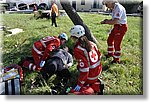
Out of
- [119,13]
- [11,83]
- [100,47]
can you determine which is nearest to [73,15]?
[100,47]

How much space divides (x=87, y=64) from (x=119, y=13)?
70 cm

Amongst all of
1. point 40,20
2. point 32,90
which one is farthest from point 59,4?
point 32,90

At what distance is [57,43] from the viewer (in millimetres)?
2922

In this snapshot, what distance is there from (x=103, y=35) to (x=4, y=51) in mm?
1186

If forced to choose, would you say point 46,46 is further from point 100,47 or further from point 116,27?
point 116,27

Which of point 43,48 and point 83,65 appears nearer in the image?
point 83,65

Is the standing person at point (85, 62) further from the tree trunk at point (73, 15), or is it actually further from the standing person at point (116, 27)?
the tree trunk at point (73, 15)

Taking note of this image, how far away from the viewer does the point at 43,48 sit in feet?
9.77

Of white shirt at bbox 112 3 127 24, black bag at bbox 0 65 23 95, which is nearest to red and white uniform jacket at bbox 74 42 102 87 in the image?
white shirt at bbox 112 3 127 24

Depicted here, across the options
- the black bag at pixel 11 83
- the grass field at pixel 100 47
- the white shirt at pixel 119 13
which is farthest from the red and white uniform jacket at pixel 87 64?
the black bag at pixel 11 83

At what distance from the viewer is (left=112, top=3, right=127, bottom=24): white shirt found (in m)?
2.87

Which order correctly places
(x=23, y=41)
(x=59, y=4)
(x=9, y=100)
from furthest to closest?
(x=23, y=41) → (x=59, y=4) → (x=9, y=100)

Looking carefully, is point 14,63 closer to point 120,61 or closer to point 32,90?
point 32,90

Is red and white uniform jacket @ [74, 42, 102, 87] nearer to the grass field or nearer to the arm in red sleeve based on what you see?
the arm in red sleeve
